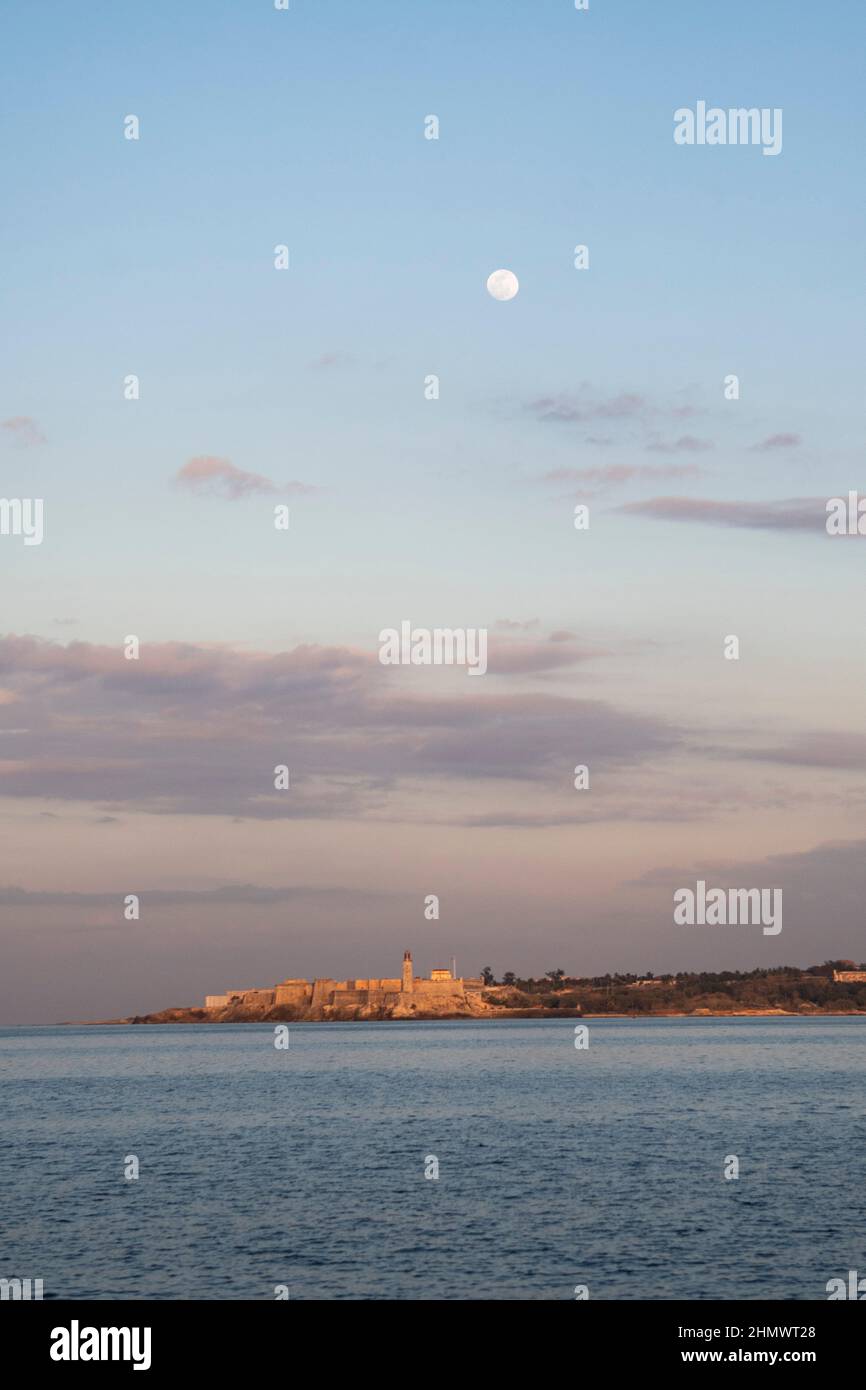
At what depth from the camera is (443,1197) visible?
58.5m

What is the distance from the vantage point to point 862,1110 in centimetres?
9888

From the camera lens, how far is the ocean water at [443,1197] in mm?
43094

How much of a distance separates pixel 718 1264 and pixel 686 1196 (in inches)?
551

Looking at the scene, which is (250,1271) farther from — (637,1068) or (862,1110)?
(637,1068)

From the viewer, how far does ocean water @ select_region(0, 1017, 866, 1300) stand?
43.1 m
